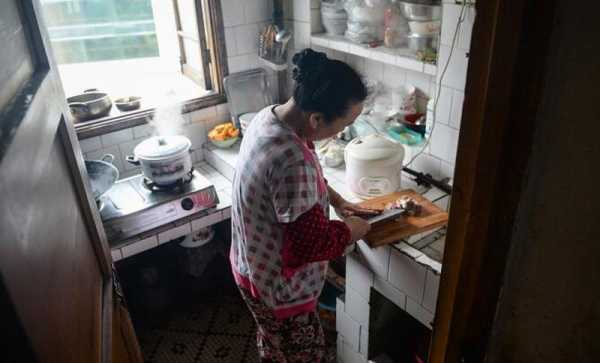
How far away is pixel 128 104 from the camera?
2193 mm

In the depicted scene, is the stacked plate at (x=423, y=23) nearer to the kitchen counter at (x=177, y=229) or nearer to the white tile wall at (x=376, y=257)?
the white tile wall at (x=376, y=257)

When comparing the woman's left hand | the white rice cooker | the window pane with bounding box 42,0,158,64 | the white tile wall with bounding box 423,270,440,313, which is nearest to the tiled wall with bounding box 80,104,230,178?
the window pane with bounding box 42,0,158,64

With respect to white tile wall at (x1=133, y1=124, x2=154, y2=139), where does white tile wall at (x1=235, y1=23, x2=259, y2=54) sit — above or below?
above

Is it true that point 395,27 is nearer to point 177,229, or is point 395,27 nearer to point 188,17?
point 188,17

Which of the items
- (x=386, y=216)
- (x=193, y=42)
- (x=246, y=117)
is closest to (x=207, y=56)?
(x=193, y=42)

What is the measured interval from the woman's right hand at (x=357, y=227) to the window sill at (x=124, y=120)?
3.78 ft

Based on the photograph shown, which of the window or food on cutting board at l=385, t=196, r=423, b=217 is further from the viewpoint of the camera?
the window

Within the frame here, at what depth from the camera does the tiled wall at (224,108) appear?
214cm

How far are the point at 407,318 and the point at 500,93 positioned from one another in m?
1.52

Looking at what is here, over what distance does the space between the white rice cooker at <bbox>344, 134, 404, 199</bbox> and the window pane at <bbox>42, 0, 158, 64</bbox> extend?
1289mm

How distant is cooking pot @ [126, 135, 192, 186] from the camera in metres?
1.84

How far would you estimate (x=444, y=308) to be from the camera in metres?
0.75

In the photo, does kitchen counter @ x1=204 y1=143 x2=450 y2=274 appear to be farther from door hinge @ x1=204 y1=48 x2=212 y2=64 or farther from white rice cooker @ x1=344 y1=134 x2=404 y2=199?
door hinge @ x1=204 y1=48 x2=212 y2=64

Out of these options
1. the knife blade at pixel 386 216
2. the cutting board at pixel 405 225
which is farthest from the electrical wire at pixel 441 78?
the knife blade at pixel 386 216
